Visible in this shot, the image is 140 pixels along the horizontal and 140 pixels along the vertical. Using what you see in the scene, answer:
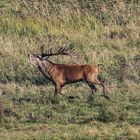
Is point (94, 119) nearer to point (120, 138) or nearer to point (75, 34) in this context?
point (120, 138)

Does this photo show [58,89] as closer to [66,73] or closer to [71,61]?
[66,73]

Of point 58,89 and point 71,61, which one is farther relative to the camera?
point 71,61

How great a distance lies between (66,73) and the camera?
14.1m

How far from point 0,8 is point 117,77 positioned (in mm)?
7090

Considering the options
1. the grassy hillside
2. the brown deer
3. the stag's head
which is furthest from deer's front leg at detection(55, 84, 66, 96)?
the stag's head

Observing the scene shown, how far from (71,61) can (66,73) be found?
282 cm

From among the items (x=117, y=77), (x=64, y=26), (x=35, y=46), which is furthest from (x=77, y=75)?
(x=64, y=26)

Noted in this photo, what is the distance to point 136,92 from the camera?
46.2ft

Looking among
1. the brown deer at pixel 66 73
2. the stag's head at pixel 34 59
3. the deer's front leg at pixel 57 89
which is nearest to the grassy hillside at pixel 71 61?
the deer's front leg at pixel 57 89

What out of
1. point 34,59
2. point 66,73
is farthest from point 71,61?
point 66,73

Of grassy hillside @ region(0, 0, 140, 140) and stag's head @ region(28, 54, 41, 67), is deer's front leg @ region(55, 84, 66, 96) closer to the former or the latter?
grassy hillside @ region(0, 0, 140, 140)

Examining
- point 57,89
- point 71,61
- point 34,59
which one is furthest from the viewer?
point 71,61

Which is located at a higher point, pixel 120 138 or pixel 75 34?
pixel 75 34

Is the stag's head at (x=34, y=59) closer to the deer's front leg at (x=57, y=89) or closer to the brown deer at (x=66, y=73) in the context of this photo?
the brown deer at (x=66, y=73)
